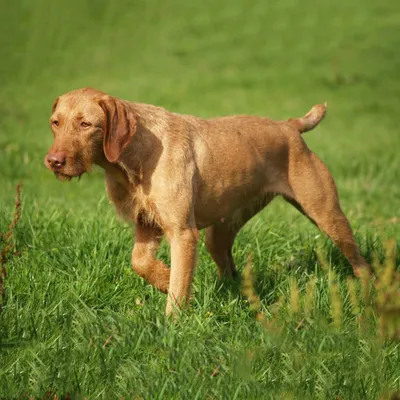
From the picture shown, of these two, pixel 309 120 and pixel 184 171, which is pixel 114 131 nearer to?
pixel 184 171

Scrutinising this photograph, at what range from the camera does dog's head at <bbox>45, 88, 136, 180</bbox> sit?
492 cm

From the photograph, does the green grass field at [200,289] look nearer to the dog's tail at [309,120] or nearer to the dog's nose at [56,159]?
the dog's nose at [56,159]

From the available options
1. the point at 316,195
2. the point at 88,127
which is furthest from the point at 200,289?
the point at 88,127

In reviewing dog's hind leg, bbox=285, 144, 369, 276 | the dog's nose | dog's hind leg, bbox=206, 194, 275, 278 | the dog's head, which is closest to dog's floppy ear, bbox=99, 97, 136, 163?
the dog's head

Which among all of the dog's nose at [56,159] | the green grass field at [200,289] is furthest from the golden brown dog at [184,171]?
the green grass field at [200,289]

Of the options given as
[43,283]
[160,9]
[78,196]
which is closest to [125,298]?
[43,283]

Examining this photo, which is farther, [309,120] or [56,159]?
[309,120]

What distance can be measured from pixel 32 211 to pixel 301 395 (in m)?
3.69

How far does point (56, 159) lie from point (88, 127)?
1.11ft

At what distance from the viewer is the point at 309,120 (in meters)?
6.53

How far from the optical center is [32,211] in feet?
23.2

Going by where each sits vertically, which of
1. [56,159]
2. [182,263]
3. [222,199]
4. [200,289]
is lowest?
[200,289]

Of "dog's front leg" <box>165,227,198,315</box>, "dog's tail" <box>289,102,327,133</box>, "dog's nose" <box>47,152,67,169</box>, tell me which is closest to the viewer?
"dog's nose" <box>47,152,67,169</box>

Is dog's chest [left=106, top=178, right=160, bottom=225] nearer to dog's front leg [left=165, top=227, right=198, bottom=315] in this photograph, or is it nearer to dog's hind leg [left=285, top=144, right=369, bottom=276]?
dog's front leg [left=165, top=227, right=198, bottom=315]
